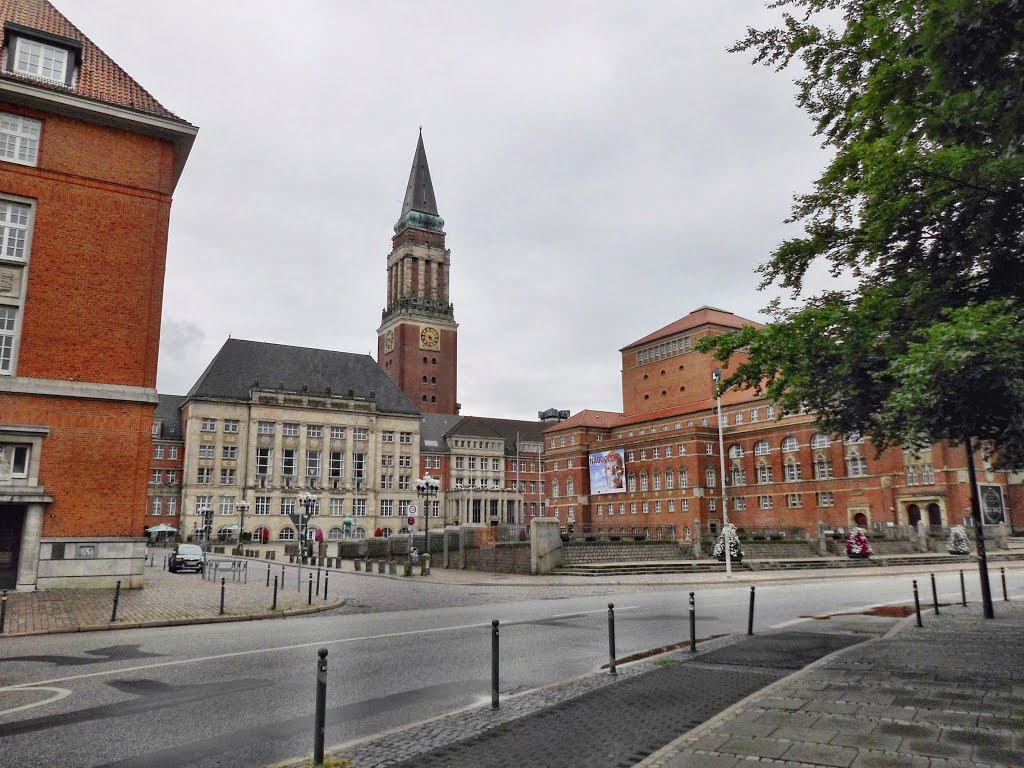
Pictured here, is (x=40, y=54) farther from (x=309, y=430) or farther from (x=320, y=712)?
(x=309, y=430)

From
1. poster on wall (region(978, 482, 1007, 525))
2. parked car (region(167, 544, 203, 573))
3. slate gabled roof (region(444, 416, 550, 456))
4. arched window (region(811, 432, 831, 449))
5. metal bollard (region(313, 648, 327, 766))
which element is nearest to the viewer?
metal bollard (region(313, 648, 327, 766))

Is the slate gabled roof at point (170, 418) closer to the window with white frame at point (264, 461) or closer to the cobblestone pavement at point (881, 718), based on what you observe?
the window with white frame at point (264, 461)

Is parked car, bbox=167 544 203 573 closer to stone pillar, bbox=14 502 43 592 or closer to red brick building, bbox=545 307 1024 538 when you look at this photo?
stone pillar, bbox=14 502 43 592

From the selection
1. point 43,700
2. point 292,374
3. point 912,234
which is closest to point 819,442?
point 292,374

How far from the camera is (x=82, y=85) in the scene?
25.8 meters

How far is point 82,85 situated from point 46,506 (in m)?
14.9

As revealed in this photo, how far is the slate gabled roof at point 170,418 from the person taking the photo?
287 ft

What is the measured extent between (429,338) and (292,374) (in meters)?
36.6

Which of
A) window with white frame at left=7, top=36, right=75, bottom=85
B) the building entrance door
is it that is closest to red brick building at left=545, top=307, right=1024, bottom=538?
the building entrance door

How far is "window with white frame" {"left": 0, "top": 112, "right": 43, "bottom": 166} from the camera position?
79.4ft

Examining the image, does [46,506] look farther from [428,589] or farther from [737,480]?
[737,480]

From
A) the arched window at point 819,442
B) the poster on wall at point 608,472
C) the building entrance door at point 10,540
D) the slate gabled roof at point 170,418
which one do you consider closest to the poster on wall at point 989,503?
the building entrance door at point 10,540

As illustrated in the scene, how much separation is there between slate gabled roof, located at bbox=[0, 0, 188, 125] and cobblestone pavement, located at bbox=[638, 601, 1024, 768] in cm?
2777

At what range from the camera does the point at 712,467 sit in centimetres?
7950
